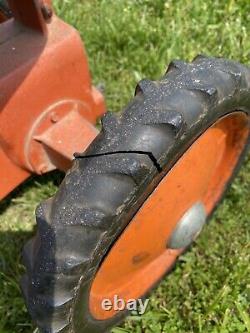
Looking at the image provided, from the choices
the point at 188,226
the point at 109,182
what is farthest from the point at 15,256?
the point at 109,182

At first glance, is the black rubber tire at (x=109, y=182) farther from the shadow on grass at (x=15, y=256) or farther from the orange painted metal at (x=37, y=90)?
the shadow on grass at (x=15, y=256)

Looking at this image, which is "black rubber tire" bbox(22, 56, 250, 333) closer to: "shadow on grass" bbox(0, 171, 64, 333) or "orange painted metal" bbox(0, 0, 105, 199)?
"orange painted metal" bbox(0, 0, 105, 199)

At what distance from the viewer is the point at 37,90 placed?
5.27 ft

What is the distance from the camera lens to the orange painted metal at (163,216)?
1.48 metres

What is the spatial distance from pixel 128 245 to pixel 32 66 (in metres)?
0.58

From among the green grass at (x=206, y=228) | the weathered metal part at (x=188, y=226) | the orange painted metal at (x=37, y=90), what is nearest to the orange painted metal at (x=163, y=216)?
the weathered metal part at (x=188, y=226)

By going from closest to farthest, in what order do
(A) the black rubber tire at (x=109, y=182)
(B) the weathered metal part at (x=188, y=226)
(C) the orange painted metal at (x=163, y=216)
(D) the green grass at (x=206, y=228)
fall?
(A) the black rubber tire at (x=109, y=182), (C) the orange painted metal at (x=163, y=216), (B) the weathered metal part at (x=188, y=226), (D) the green grass at (x=206, y=228)

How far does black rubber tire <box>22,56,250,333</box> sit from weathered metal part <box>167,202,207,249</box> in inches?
14.6

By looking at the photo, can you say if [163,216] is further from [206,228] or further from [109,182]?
[206,228]

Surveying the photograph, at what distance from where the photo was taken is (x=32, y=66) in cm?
157

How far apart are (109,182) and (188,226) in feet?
1.77

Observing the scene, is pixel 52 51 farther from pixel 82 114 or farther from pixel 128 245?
pixel 128 245

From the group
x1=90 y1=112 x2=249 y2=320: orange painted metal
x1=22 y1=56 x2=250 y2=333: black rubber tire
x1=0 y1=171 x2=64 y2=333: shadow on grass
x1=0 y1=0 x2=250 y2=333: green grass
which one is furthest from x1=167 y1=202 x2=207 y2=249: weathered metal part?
x1=0 y1=171 x2=64 y2=333: shadow on grass

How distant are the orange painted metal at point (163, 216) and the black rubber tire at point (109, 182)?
15cm
